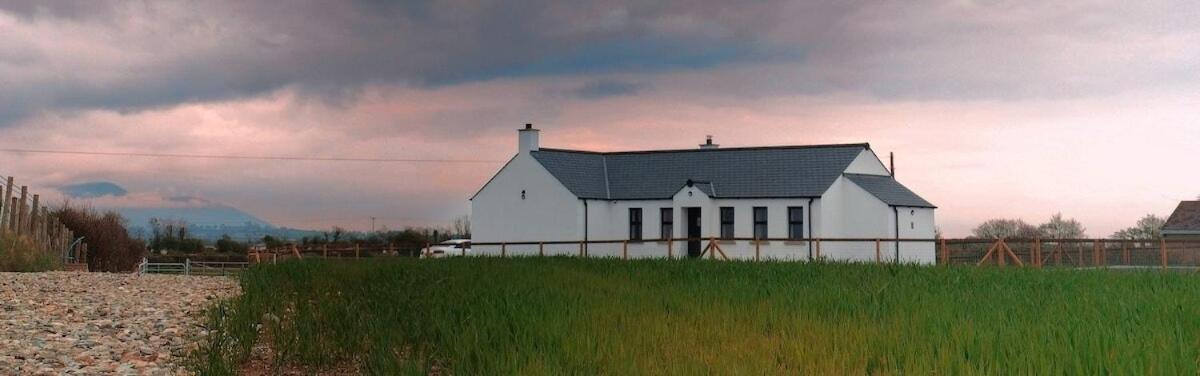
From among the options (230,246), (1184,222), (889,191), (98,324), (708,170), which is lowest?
(98,324)

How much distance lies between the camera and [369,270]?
1602 cm

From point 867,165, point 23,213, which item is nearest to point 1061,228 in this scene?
point 867,165

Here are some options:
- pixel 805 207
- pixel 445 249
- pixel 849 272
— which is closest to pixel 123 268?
pixel 445 249

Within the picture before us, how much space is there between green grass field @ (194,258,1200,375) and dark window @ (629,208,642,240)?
21.7 m

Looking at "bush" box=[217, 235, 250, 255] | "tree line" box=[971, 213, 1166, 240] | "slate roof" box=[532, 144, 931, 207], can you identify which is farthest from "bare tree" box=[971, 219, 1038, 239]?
"bush" box=[217, 235, 250, 255]

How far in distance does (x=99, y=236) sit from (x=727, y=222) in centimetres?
2117

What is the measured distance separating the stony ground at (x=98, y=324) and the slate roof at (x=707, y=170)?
21.6 meters

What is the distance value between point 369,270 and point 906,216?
79.6 feet

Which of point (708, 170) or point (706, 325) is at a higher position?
point (708, 170)

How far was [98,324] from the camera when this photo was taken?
1187 cm

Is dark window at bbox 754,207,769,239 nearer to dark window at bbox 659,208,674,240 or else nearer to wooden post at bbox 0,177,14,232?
dark window at bbox 659,208,674,240

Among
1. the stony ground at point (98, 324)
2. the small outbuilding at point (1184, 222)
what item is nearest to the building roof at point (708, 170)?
the small outbuilding at point (1184, 222)

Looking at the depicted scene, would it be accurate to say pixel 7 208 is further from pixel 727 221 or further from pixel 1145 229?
pixel 1145 229

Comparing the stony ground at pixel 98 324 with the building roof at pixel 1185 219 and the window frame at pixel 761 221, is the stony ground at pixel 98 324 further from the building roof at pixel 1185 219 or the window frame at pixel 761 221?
the building roof at pixel 1185 219
